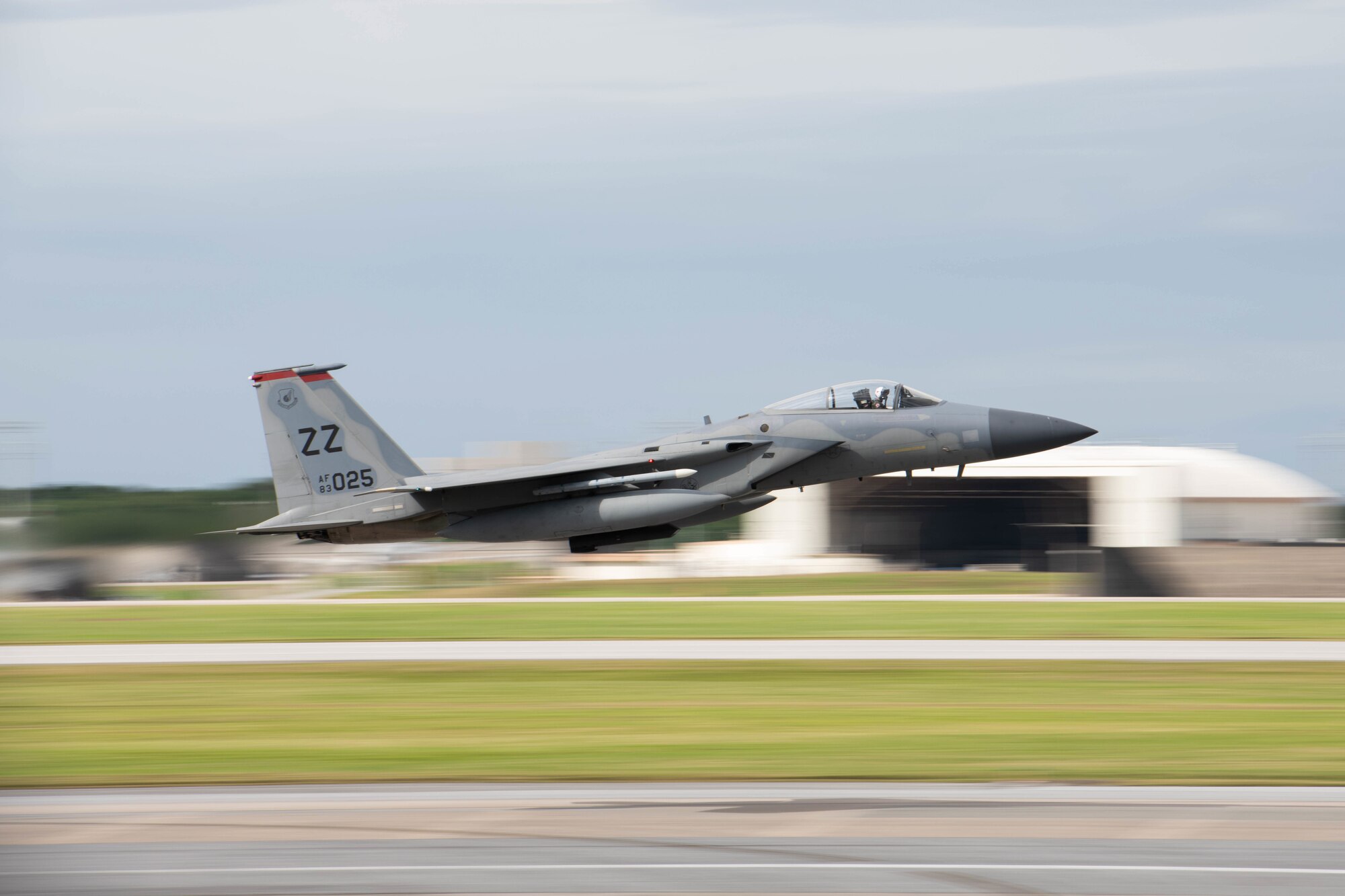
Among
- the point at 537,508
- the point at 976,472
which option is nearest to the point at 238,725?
the point at 537,508

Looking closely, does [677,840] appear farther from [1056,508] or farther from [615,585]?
[1056,508]

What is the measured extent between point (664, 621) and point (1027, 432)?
9960 mm

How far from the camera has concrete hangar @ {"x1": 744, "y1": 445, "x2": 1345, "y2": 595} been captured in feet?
174

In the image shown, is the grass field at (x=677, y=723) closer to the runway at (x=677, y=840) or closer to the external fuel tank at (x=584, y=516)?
the runway at (x=677, y=840)

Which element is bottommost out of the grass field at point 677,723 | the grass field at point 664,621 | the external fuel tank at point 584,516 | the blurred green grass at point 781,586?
the blurred green grass at point 781,586

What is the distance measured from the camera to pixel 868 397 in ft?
75.9

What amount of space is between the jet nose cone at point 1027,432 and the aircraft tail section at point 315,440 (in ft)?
36.9

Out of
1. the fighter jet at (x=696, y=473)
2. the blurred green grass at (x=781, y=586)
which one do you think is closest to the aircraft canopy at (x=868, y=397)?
the fighter jet at (x=696, y=473)

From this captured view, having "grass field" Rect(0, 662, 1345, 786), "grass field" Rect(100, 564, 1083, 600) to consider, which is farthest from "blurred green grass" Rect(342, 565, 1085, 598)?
"grass field" Rect(0, 662, 1345, 786)

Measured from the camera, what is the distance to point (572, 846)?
938 centimetres

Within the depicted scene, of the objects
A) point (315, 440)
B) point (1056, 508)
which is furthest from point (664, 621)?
point (1056, 508)

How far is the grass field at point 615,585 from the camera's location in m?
39.2

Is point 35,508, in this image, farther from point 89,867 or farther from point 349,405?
point 89,867

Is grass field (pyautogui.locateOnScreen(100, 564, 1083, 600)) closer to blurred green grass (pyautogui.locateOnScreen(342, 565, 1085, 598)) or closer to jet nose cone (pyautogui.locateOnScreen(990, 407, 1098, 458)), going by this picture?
blurred green grass (pyautogui.locateOnScreen(342, 565, 1085, 598))
